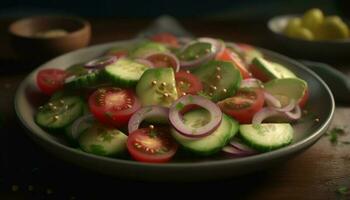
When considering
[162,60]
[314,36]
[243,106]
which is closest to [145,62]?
[162,60]

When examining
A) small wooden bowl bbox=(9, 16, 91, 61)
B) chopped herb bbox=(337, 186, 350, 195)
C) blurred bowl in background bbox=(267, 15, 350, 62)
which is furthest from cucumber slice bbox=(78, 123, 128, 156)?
blurred bowl in background bbox=(267, 15, 350, 62)

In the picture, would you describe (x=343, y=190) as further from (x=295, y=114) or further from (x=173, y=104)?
(x=173, y=104)

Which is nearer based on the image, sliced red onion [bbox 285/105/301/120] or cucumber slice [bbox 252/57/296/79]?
sliced red onion [bbox 285/105/301/120]

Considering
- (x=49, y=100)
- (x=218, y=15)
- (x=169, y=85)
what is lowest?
(x=218, y=15)

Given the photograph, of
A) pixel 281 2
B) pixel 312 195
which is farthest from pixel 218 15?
pixel 312 195

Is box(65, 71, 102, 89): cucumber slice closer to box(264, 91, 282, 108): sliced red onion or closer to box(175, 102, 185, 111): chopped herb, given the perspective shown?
box(175, 102, 185, 111): chopped herb

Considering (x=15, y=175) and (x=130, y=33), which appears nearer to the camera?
(x=15, y=175)

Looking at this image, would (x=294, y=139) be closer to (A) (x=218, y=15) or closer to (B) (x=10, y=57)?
(B) (x=10, y=57)
